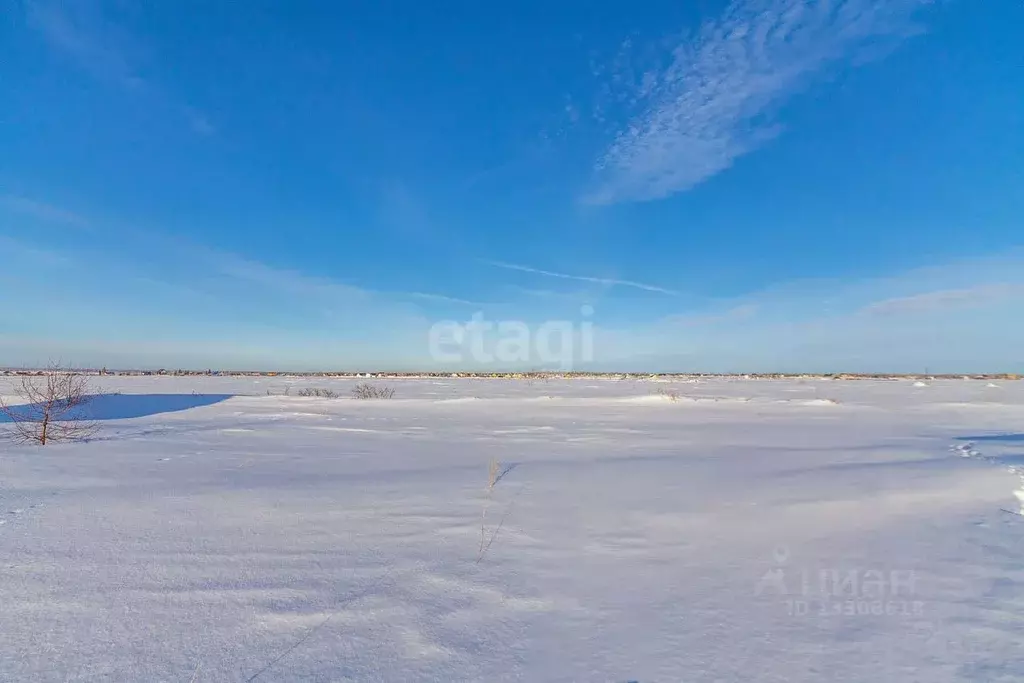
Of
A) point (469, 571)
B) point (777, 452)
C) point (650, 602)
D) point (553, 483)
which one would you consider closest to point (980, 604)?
point (650, 602)

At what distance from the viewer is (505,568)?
3162mm

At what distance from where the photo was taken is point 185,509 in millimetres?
4102

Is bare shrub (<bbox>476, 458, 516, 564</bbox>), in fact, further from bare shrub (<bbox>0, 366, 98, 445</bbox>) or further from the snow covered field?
bare shrub (<bbox>0, 366, 98, 445</bbox>)

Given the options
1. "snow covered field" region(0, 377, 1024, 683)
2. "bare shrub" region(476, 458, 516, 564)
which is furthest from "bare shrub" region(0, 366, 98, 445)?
"bare shrub" region(476, 458, 516, 564)

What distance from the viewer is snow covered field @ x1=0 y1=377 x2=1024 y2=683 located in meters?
2.14

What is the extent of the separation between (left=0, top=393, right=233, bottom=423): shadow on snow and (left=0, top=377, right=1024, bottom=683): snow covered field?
15.0ft

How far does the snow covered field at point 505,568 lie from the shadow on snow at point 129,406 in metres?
4.57

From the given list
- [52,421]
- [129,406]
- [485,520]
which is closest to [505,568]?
[485,520]

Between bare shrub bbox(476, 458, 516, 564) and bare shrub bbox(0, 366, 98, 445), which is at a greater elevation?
bare shrub bbox(0, 366, 98, 445)

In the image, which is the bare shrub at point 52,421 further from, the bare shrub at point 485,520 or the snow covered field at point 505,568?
the bare shrub at point 485,520

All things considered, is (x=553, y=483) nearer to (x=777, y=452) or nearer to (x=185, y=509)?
(x=185, y=509)

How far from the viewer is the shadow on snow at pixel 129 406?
10734mm

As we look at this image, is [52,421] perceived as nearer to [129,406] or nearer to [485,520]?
[129,406]

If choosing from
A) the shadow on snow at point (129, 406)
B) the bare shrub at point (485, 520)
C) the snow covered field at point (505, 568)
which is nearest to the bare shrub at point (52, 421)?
the snow covered field at point (505, 568)
